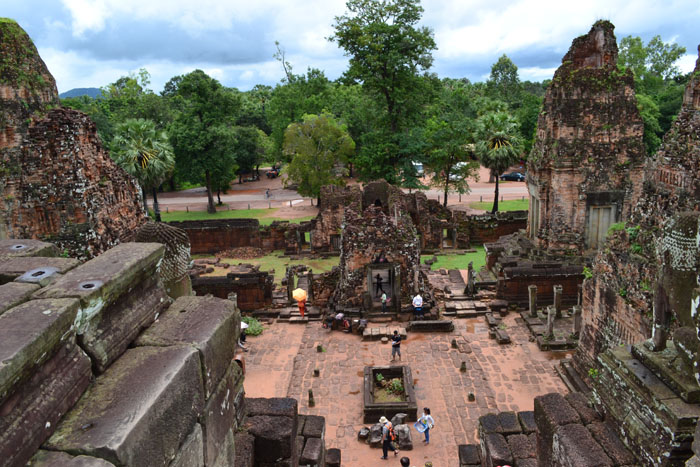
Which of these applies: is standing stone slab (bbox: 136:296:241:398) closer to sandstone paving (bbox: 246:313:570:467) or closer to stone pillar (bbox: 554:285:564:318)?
sandstone paving (bbox: 246:313:570:467)

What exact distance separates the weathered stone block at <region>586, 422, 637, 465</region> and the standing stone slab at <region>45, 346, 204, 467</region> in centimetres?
389

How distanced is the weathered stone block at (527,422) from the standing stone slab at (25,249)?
8276 millimetres

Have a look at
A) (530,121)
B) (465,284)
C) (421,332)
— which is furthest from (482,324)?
(530,121)

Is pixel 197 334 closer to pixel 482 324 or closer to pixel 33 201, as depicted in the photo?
pixel 33 201

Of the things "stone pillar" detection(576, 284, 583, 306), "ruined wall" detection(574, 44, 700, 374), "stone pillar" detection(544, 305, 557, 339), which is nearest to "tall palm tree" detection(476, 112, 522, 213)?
"stone pillar" detection(576, 284, 583, 306)

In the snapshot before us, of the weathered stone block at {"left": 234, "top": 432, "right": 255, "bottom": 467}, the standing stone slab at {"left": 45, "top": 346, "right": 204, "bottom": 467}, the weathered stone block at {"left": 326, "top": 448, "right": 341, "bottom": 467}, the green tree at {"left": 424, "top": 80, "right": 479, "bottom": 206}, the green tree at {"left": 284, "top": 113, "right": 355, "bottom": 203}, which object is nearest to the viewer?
the standing stone slab at {"left": 45, "top": 346, "right": 204, "bottom": 467}

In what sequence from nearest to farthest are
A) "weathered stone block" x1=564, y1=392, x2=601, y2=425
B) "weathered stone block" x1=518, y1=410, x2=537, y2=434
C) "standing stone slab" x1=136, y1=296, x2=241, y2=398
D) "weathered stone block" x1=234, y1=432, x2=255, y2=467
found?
"standing stone slab" x1=136, y1=296, x2=241, y2=398 < "weathered stone block" x1=234, y1=432, x2=255, y2=467 < "weathered stone block" x1=564, y1=392, x2=601, y2=425 < "weathered stone block" x1=518, y1=410, x2=537, y2=434

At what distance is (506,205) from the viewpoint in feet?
127

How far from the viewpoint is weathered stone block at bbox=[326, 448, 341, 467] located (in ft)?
31.4

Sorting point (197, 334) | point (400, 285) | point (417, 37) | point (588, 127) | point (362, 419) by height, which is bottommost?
point (362, 419)

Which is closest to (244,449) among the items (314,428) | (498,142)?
(314,428)

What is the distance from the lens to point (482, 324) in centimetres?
1775

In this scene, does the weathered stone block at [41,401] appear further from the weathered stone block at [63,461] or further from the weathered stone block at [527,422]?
the weathered stone block at [527,422]

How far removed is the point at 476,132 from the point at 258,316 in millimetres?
19384
